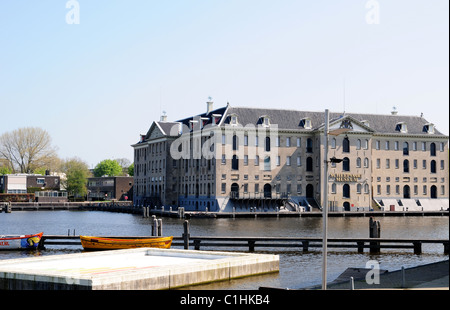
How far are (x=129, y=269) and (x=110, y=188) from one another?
481ft

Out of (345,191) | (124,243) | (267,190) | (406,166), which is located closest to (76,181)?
(267,190)

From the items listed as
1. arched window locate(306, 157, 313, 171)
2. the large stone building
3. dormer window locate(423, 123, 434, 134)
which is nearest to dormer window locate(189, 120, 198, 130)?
the large stone building

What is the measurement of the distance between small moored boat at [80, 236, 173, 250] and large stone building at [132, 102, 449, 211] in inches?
2337

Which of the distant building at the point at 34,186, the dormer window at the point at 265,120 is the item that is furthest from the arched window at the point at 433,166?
the distant building at the point at 34,186

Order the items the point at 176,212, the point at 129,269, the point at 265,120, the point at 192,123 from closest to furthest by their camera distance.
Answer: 1. the point at 129,269
2. the point at 176,212
3. the point at 265,120
4. the point at 192,123

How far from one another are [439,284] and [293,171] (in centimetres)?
8697

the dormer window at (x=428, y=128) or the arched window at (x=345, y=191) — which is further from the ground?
the dormer window at (x=428, y=128)

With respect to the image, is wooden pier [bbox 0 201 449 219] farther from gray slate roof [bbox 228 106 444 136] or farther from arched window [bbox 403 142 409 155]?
gray slate roof [bbox 228 106 444 136]

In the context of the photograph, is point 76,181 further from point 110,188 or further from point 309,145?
point 309,145

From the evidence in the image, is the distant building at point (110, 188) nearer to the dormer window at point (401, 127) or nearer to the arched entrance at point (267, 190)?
the arched entrance at point (267, 190)

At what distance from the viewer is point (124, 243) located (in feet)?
135

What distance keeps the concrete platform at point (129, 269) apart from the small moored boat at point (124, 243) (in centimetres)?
797

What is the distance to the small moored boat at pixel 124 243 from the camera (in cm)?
4084
